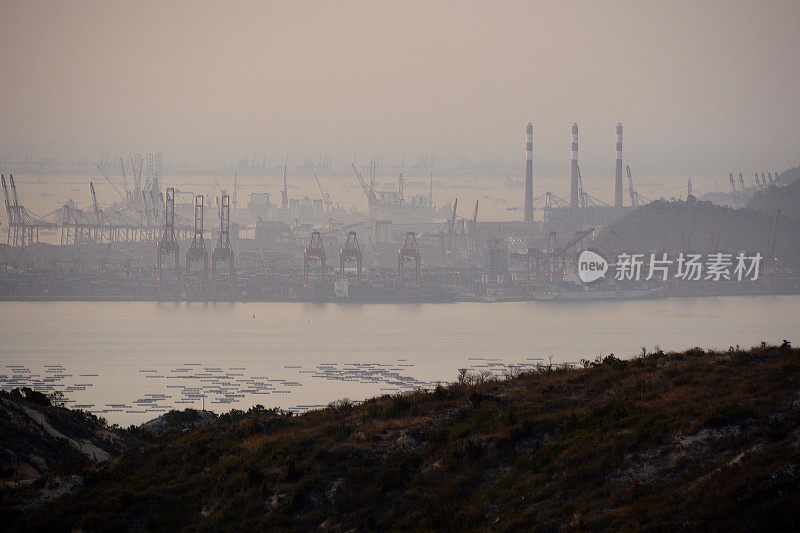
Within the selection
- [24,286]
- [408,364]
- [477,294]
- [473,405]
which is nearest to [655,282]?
[477,294]

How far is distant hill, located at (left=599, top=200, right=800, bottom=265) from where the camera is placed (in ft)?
325

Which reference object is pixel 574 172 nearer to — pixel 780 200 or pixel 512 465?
pixel 780 200

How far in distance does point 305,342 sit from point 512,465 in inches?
1554

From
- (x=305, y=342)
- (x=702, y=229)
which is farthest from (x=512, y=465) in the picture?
(x=702, y=229)

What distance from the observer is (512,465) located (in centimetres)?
684

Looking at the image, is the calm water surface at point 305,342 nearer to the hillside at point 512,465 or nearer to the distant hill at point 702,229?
the hillside at point 512,465

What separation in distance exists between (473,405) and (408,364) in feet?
97.1

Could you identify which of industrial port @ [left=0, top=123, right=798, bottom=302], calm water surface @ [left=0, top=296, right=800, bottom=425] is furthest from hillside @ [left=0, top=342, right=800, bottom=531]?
industrial port @ [left=0, top=123, right=798, bottom=302]

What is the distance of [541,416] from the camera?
765cm

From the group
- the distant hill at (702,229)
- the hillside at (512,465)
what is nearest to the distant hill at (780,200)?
the distant hill at (702,229)

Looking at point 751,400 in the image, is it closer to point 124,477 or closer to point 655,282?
point 124,477

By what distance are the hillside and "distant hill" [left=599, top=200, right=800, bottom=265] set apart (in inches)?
3672

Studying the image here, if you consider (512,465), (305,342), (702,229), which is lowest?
(305,342)

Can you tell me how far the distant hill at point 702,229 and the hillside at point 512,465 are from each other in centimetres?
9326
